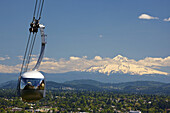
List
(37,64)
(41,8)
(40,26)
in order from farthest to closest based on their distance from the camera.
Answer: (37,64) → (40,26) → (41,8)

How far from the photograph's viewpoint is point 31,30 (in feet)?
73.3

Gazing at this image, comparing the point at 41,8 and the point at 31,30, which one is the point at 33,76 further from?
the point at 41,8

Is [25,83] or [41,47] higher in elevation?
[41,47]

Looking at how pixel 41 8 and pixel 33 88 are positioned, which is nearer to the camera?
pixel 41 8

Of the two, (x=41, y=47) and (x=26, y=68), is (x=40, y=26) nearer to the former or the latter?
(x=41, y=47)

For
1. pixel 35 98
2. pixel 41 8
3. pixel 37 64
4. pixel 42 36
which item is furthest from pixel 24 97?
pixel 41 8

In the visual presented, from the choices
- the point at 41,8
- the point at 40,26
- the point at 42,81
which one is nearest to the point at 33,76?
the point at 42,81

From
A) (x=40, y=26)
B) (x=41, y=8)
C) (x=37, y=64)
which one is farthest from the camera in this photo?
(x=37, y=64)

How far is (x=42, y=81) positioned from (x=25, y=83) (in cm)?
125

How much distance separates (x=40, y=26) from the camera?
23109mm

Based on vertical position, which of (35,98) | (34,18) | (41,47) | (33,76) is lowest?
(35,98)

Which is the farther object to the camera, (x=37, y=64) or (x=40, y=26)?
(x=37, y=64)

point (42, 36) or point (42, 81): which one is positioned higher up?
point (42, 36)

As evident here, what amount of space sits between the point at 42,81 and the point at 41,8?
5467mm
